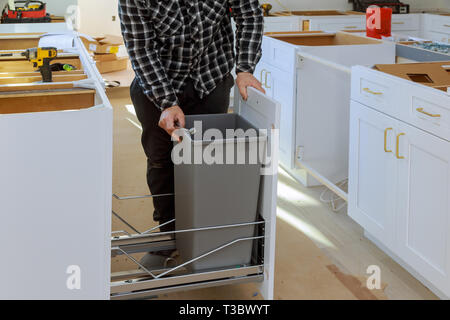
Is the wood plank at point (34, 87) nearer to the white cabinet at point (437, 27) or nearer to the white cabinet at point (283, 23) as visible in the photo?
the white cabinet at point (283, 23)

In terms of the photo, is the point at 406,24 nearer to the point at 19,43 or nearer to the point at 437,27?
the point at 437,27

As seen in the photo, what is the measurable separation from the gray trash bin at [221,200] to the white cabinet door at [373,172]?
673mm

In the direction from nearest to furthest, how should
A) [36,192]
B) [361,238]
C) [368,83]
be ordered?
[36,192] < [368,83] < [361,238]

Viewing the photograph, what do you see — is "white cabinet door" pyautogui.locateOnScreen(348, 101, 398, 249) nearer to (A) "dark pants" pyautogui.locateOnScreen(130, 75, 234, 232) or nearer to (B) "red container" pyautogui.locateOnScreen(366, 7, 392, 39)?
(A) "dark pants" pyautogui.locateOnScreen(130, 75, 234, 232)

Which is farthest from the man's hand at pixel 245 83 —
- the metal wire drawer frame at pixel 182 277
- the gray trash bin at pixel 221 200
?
the metal wire drawer frame at pixel 182 277

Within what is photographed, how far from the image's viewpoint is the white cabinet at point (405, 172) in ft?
6.29

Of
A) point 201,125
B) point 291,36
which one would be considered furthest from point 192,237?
point 291,36

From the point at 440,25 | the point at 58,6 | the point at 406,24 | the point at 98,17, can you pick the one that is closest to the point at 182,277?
the point at 440,25

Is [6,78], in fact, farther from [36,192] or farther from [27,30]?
[27,30]

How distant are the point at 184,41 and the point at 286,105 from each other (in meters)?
1.47

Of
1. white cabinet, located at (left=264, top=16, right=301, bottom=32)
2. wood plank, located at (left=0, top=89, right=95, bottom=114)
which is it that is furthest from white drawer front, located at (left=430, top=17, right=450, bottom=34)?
wood plank, located at (left=0, top=89, right=95, bottom=114)

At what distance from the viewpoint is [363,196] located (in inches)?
97.4

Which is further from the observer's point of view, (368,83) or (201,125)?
(368,83)
